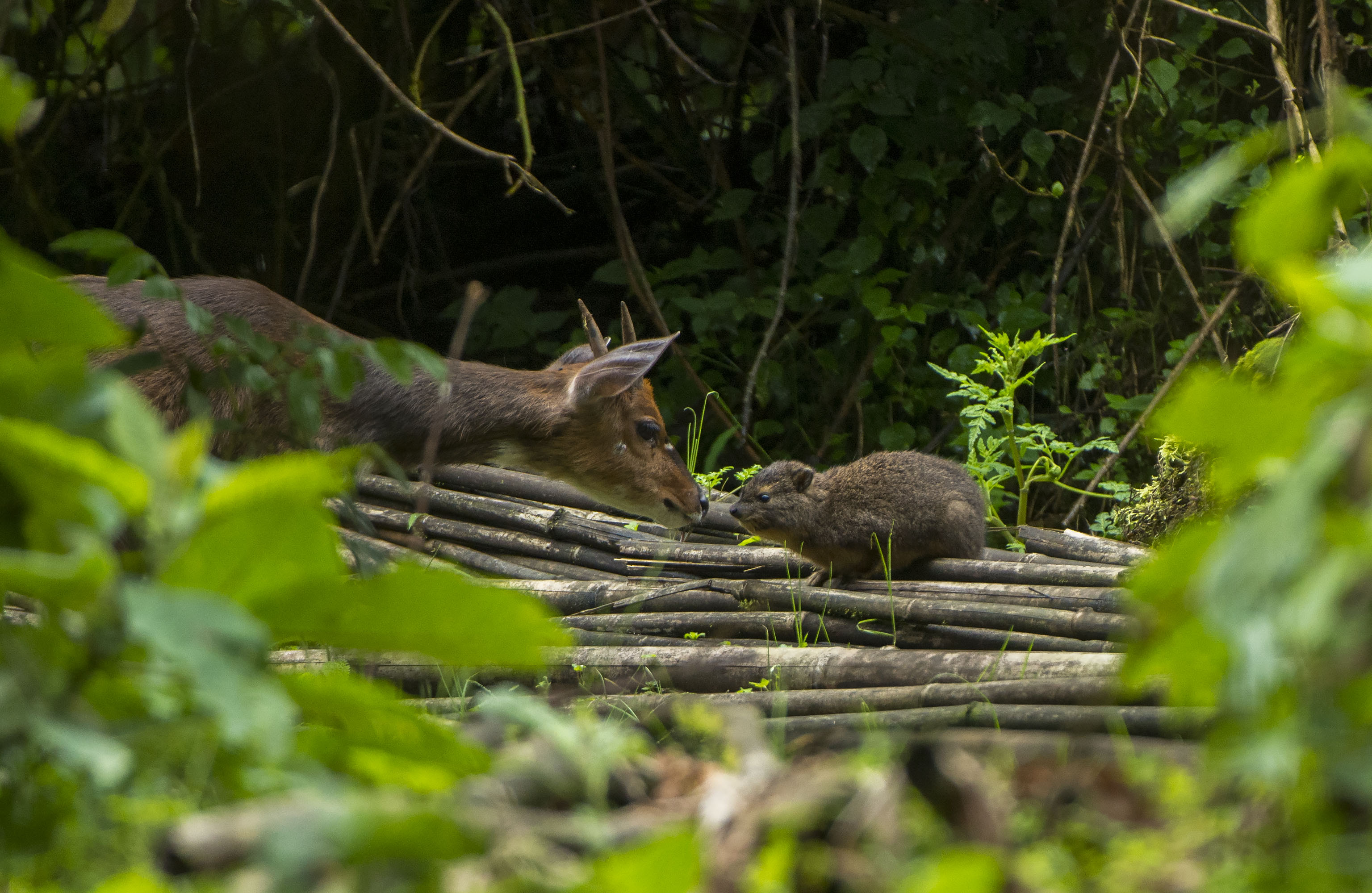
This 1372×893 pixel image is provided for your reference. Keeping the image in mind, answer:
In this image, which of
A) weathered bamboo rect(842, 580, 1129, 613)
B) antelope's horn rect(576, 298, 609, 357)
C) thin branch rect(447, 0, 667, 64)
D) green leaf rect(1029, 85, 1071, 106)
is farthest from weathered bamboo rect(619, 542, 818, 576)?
green leaf rect(1029, 85, 1071, 106)

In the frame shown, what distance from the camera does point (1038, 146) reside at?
7.07 metres

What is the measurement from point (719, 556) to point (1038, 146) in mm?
3947

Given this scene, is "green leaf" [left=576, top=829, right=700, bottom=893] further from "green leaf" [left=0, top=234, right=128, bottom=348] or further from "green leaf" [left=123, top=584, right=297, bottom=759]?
"green leaf" [left=0, top=234, right=128, bottom=348]

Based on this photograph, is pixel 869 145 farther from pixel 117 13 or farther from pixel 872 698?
pixel 872 698

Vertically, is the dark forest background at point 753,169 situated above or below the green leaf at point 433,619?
below

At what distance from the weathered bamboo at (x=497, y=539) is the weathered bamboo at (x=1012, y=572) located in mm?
904

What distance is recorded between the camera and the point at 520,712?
100cm

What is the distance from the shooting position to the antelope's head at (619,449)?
4.60 meters

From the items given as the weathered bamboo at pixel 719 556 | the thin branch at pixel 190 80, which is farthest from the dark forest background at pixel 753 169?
the weathered bamboo at pixel 719 556

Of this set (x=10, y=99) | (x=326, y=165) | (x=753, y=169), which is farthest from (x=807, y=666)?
(x=753, y=169)

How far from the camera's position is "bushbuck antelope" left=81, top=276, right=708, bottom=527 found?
13.1ft

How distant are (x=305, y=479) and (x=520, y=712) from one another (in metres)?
0.24

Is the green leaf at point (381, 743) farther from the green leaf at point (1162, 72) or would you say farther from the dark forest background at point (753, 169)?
the green leaf at point (1162, 72)

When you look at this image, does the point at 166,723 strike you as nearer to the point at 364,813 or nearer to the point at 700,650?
the point at 364,813
